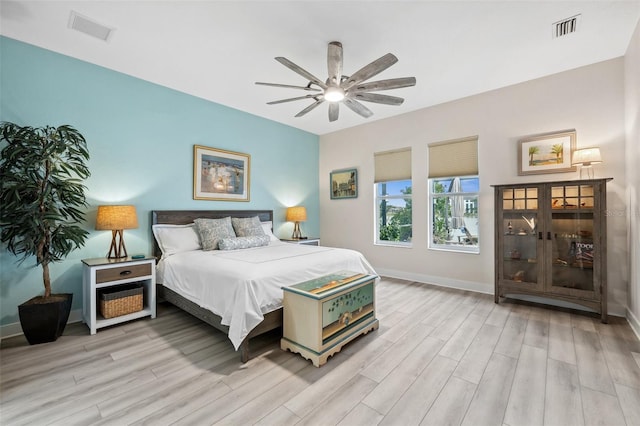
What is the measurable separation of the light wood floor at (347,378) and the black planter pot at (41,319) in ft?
0.29

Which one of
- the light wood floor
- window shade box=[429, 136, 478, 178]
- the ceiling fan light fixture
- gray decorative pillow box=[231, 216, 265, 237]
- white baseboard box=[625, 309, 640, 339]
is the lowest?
the light wood floor

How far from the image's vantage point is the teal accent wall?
280cm

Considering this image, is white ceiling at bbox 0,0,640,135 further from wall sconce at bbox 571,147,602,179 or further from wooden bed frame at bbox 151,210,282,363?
wooden bed frame at bbox 151,210,282,363

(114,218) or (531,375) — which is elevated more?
(114,218)

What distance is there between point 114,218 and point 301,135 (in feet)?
12.2

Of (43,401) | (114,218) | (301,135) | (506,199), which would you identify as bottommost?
(43,401)

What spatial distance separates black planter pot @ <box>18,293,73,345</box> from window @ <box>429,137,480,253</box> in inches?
190

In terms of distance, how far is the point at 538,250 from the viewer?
133 inches

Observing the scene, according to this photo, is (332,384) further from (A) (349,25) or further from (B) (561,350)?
(A) (349,25)

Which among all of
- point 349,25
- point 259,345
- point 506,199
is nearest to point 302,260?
point 259,345

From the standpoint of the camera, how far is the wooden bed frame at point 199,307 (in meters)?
2.38

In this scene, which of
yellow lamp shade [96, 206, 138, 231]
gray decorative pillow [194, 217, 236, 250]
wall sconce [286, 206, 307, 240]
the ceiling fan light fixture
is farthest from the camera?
wall sconce [286, 206, 307, 240]

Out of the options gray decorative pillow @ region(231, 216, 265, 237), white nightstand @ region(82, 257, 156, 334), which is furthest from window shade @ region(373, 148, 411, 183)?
white nightstand @ region(82, 257, 156, 334)

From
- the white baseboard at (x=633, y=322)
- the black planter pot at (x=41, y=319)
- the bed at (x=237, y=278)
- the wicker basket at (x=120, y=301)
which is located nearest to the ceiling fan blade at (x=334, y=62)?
the bed at (x=237, y=278)
